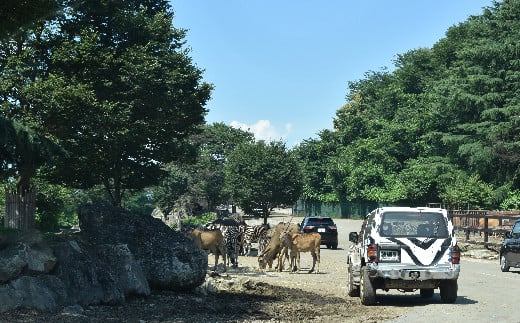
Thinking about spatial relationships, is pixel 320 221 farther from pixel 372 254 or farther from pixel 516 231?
pixel 372 254

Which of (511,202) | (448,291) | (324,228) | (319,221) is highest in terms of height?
(511,202)

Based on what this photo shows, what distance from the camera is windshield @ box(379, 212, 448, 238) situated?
16547 millimetres

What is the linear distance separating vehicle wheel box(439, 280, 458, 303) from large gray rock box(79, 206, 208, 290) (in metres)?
5.28

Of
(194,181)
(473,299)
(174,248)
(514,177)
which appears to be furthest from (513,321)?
(194,181)

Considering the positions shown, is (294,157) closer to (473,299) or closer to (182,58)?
(182,58)

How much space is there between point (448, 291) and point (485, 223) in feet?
71.3

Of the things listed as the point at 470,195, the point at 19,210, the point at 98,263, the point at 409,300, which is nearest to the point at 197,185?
the point at 470,195

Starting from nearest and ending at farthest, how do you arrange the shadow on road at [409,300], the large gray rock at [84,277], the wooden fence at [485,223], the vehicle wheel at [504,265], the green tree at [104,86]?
the large gray rock at [84,277] → the shadow on road at [409,300] → the vehicle wheel at [504,265] → the green tree at [104,86] → the wooden fence at [485,223]

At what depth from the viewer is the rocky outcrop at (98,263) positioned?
13.8m

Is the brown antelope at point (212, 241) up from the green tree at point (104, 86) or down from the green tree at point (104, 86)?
down

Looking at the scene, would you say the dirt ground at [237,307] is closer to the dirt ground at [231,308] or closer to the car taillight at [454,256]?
the dirt ground at [231,308]

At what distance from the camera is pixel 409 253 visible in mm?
16047

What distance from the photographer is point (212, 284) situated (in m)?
19.1

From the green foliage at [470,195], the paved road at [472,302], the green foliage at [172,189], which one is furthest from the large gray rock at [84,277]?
the green foliage at [172,189]
